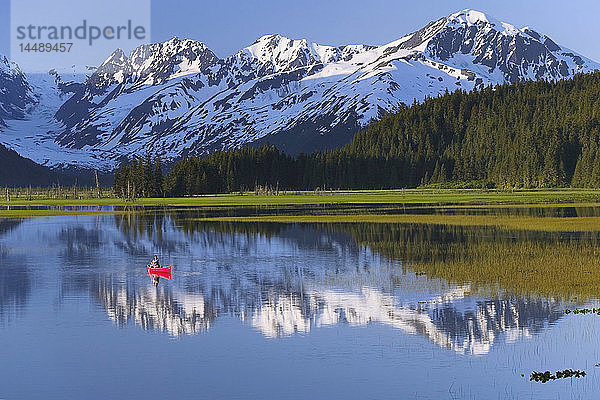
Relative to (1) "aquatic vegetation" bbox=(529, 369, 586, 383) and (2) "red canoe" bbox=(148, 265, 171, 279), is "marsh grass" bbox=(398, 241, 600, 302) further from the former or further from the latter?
(2) "red canoe" bbox=(148, 265, 171, 279)

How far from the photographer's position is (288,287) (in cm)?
3803

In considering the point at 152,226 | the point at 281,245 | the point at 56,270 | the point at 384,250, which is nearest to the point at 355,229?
the point at 281,245

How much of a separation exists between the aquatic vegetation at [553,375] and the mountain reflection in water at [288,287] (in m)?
3.09

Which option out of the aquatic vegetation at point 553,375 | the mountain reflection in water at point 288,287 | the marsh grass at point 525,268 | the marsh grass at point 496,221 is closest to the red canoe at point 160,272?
the mountain reflection in water at point 288,287

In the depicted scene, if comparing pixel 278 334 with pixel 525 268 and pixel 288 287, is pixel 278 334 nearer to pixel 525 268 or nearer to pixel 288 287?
pixel 288 287

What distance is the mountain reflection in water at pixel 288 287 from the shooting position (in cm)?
2908

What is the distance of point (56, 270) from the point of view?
4616cm

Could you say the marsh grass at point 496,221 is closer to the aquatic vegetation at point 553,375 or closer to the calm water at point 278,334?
the calm water at point 278,334

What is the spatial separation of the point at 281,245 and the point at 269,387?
37840mm

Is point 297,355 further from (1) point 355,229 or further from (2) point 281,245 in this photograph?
(1) point 355,229

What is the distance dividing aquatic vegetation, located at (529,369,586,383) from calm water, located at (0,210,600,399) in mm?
268

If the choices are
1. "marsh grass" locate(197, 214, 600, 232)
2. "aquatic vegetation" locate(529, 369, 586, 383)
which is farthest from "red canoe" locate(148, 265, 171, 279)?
"marsh grass" locate(197, 214, 600, 232)

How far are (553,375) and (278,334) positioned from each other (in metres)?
9.74

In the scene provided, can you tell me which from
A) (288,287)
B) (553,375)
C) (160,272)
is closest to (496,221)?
(160,272)
